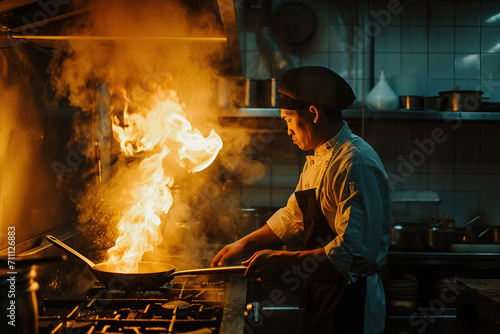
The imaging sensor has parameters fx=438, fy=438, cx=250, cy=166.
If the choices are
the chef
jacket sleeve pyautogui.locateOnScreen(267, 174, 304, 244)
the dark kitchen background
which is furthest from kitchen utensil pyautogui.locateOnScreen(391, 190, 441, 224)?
the chef

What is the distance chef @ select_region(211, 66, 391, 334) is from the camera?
164cm

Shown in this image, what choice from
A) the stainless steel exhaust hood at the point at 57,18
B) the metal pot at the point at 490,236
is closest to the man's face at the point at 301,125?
the stainless steel exhaust hood at the point at 57,18

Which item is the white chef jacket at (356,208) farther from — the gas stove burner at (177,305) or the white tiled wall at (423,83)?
the white tiled wall at (423,83)

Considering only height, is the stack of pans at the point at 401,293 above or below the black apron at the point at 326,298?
Result: below

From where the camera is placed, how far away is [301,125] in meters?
1.88

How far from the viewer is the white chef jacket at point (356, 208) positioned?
5.33 feet

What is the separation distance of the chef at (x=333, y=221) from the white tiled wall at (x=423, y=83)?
1.97m

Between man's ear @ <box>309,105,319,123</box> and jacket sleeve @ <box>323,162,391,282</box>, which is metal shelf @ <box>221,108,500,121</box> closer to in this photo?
man's ear @ <box>309,105,319,123</box>

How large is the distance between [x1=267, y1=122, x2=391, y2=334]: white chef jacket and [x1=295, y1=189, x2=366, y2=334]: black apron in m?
0.03

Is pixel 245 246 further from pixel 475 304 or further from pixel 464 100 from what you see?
pixel 464 100

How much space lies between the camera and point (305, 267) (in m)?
1.65

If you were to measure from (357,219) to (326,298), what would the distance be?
384 millimetres

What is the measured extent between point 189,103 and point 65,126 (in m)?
1.49

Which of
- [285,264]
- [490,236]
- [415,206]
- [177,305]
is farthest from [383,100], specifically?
[177,305]
